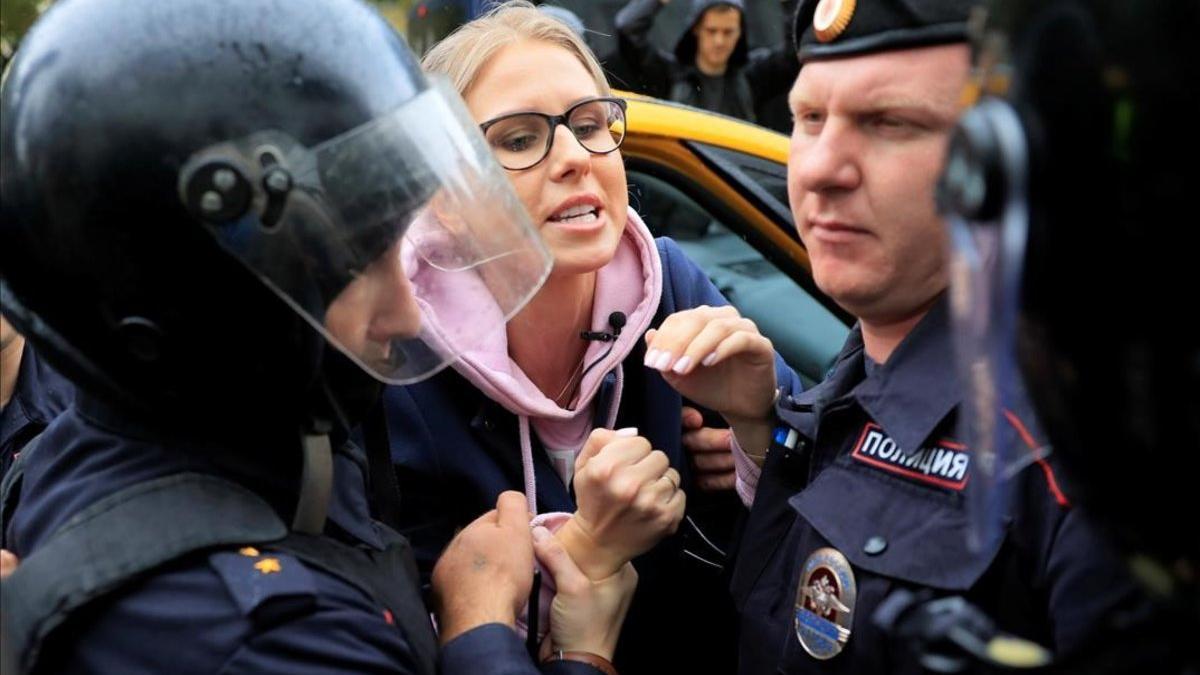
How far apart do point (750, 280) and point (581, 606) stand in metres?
2.01

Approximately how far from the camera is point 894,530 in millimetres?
1754

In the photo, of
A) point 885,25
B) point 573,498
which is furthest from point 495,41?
point 885,25

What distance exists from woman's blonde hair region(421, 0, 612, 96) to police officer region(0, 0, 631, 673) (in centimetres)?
65

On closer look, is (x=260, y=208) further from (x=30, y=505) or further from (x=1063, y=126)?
(x=1063, y=126)

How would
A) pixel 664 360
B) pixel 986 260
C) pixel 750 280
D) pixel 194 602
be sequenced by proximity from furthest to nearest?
pixel 750 280 < pixel 664 360 < pixel 194 602 < pixel 986 260

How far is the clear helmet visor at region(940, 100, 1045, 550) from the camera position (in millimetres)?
1021

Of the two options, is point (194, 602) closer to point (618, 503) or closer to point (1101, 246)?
point (618, 503)

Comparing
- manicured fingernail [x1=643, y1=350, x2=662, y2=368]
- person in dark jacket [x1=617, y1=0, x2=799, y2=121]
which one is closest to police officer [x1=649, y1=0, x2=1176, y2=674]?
manicured fingernail [x1=643, y1=350, x2=662, y2=368]

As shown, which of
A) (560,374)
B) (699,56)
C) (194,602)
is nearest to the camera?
(194,602)

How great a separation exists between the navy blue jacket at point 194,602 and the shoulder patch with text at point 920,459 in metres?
0.67

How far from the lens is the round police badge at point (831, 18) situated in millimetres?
1778

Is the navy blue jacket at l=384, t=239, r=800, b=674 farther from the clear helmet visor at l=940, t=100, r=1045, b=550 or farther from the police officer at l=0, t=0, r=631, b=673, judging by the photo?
the clear helmet visor at l=940, t=100, r=1045, b=550

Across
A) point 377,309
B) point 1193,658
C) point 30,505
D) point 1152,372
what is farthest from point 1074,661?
point 30,505

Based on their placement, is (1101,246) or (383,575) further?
(383,575)
